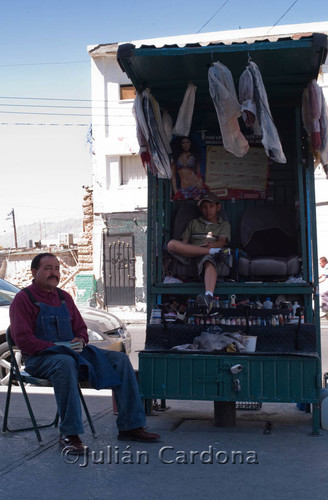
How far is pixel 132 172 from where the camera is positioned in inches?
971

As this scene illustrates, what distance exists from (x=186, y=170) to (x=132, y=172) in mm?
17175

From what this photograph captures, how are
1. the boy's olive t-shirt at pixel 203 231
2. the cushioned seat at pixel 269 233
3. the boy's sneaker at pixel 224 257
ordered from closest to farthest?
the boy's sneaker at pixel 224 257 → the boy's olive t-shirt at pixel 203 231 → the cushioned seat at pixel 269 233

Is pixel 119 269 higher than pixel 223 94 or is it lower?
lower

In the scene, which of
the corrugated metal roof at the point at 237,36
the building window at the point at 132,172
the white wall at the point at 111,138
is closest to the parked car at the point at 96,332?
the white wall at the point at 111,138

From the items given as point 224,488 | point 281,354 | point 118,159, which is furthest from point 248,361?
point 118,159

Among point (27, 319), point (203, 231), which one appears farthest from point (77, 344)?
point (203, 231)

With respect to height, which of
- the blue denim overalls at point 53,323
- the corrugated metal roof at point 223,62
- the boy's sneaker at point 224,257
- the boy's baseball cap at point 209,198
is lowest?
the blue denim overalls at point 53,323

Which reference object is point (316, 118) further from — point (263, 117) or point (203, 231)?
point (203, 231)

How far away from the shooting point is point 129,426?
5289 millimetres

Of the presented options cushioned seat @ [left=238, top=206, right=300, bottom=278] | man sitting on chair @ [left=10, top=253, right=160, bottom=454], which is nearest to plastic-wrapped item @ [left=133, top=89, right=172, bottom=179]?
cushioned seat @ [left=238, top=206, right=300, bottom=278]

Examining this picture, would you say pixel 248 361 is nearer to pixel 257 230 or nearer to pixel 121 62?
pixel 257 230

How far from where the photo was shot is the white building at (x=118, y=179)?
954 inches

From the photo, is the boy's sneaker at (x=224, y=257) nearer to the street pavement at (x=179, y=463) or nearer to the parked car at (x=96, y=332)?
the street pavement at (x=179, y=463)

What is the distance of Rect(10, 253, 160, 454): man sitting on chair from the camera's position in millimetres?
4965
